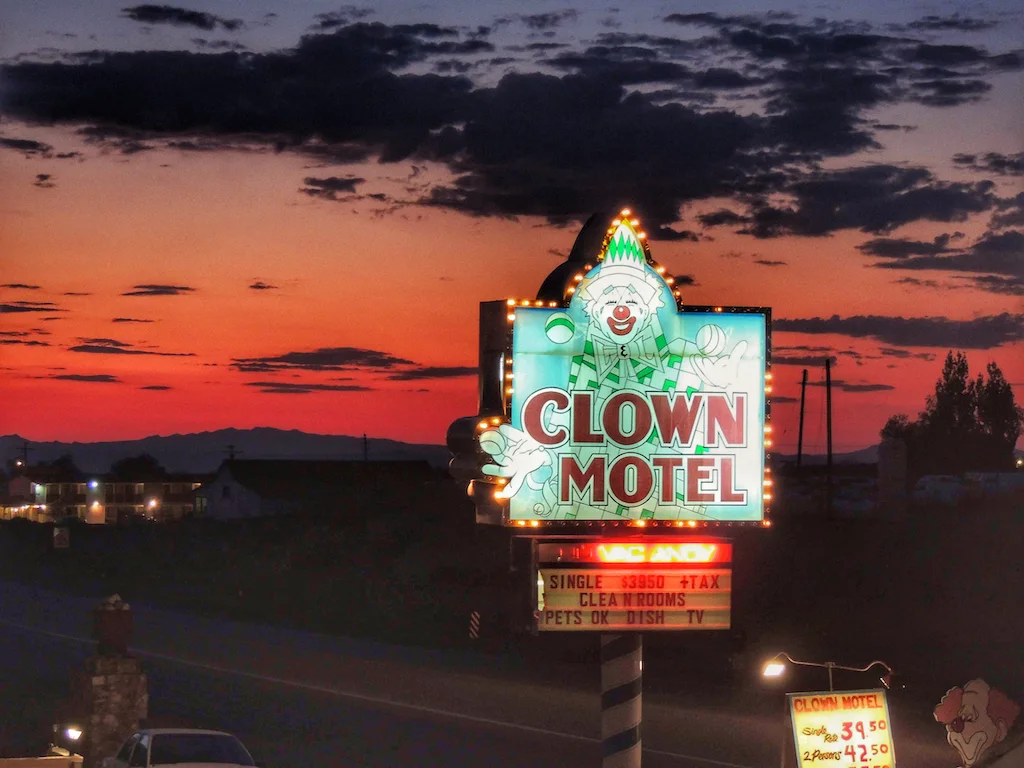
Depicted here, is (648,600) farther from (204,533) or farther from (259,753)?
(204,533)

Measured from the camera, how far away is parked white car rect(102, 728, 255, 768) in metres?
16.6

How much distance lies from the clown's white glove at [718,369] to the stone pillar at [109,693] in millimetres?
11181

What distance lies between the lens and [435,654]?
144ft

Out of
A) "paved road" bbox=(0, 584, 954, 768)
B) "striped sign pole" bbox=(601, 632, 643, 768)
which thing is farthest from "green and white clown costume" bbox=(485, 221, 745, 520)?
"paved road" bbox=(0, 584, 954, 768)

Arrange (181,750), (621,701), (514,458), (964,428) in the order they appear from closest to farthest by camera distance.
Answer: (514,458) → (621,701) → (181,750) → (964,428)

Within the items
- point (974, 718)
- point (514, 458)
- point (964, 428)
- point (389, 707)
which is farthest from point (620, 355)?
point (964, 428)

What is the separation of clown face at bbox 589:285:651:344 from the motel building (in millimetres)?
169742

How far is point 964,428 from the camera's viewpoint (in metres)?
120

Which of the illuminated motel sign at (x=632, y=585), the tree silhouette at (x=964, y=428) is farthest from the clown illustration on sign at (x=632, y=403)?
the tree silhouette at (x=964, y=428)

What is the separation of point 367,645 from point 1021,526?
29.5 meters

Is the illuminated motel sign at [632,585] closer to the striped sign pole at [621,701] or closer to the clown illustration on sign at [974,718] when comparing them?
the striped sign pole at [621,701]

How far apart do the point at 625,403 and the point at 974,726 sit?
17.0ft

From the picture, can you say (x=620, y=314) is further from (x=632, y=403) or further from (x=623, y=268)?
(x=632, y=403)

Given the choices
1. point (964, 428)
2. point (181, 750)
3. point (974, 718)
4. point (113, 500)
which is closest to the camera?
point (974, 718)
